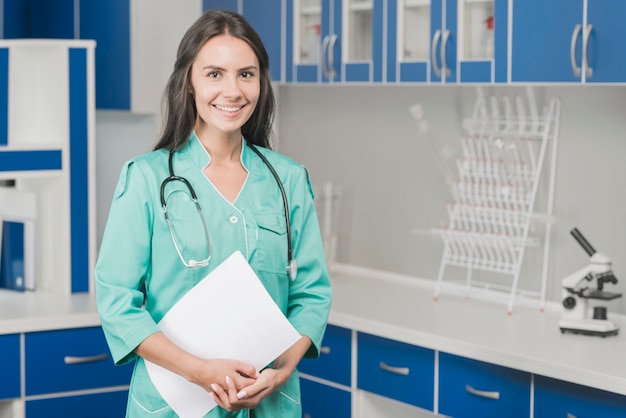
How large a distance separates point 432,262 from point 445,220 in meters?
0.17

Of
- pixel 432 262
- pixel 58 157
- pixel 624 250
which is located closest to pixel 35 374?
pixel 58 157

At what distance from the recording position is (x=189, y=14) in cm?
406

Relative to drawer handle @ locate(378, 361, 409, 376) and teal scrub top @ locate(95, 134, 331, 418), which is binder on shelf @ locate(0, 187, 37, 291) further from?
teal scrub top @ locate(95, 134, 331, 418)

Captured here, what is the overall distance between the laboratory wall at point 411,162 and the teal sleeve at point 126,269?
179 cm

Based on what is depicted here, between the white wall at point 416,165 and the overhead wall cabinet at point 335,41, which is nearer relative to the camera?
the white wall at point 416,165

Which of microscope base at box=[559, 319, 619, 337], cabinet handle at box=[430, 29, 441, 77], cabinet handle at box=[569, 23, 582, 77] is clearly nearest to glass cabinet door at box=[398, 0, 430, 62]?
cabinet handle at box=[430, 29, 441, 77]

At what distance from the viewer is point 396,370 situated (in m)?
3.14

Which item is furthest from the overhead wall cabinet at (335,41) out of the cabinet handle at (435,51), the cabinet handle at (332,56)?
the cabinet handle at (435,51)

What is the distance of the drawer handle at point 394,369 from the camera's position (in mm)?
3116

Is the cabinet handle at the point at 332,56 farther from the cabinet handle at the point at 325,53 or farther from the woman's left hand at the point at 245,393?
the woman's left hand at the point at 245,393

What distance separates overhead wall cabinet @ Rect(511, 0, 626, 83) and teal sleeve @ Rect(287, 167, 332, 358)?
1.14m

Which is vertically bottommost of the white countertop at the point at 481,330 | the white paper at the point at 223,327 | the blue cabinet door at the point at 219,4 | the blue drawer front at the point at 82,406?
the blue drawer front at the point at 82,406

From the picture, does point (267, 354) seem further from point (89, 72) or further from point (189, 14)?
point (189, 14)

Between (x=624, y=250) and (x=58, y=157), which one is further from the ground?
(x=58, y=157)
